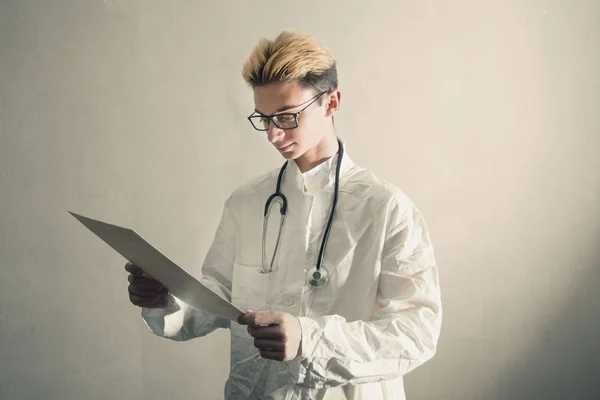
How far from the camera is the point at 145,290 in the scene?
124 cm

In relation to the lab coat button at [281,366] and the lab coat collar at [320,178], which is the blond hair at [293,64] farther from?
the lab coat button at [281,366]

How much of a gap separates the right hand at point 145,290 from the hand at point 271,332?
321mm

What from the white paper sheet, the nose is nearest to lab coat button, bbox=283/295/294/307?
the white paper sheet

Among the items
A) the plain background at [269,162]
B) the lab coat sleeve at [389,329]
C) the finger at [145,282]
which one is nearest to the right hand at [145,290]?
the finger at [145,282]

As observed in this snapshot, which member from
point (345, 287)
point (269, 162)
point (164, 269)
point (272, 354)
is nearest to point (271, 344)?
point (272, 354)

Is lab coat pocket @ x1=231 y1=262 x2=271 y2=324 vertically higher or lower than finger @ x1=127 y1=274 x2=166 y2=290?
lower

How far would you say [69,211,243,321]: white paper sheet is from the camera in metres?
0.96

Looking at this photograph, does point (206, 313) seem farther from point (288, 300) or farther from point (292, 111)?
point (292, 111)

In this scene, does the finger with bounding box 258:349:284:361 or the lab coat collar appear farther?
the lab coat collar

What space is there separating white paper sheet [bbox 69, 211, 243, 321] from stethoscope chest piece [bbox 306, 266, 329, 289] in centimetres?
27

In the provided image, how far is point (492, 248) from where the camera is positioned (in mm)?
2102

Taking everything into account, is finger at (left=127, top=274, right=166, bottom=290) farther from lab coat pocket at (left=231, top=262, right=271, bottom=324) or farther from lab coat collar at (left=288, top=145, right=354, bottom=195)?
lab coat collar at (left=288, top=145, right=354, bottom=195)

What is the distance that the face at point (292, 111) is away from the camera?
4.15 feet

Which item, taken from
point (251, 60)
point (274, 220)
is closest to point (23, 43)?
point (251, 60)
